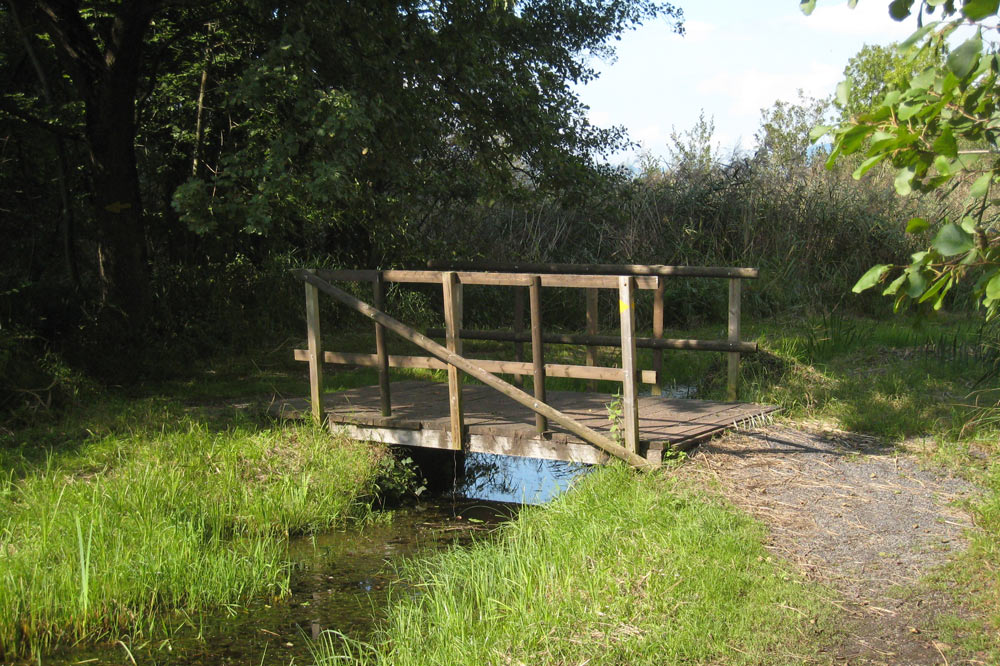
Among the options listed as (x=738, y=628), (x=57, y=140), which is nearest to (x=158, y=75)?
(x=57, y=140)

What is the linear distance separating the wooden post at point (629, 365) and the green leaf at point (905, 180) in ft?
12.7

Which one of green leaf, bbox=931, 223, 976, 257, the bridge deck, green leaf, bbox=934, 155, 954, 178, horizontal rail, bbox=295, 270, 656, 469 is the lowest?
the bridge deck

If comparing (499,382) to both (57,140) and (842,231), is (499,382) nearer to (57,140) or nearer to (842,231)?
(57,140)

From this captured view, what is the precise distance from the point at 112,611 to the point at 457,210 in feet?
37.9

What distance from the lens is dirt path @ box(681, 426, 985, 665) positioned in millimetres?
4160

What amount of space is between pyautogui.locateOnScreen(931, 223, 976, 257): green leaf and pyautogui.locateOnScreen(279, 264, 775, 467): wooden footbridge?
4.00 m

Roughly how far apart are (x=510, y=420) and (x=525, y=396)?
0.80 m

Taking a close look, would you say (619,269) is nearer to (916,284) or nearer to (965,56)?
(916,284)

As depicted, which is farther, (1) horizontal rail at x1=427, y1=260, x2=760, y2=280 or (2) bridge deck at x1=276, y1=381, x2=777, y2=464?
(1) horizontal rail at x1=427, y1=260, x2=760, y2=280

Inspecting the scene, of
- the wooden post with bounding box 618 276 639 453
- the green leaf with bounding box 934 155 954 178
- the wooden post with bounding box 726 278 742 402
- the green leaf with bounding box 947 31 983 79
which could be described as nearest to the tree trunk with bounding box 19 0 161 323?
the wooden post with bounding box 618 276 639 453

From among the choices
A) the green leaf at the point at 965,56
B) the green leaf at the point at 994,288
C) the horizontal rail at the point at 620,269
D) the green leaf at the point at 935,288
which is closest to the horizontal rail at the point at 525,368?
the horizontal rail at the point at 620,269

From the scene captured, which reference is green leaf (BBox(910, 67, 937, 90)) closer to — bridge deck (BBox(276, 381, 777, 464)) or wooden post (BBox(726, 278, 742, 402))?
bridge deck (BBox(276, 381, 777, 464))

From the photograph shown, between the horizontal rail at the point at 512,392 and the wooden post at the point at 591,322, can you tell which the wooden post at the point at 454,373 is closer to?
the horizontal rail at the point at 512,392

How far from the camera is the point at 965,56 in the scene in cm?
192
